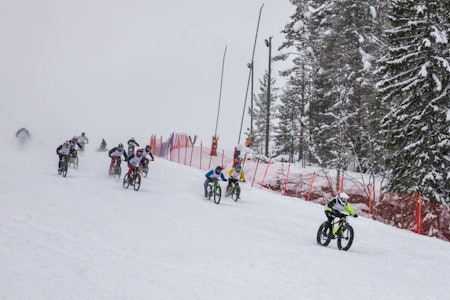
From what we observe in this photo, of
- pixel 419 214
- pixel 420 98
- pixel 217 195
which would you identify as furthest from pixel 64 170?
pixel 420 98

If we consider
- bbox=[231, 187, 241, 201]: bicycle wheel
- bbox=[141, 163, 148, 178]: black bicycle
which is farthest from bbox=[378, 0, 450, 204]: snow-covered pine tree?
bbox=[141, 163, 148, 178]: black bicycle

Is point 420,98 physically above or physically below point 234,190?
above

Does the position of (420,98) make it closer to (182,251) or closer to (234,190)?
(234,190)

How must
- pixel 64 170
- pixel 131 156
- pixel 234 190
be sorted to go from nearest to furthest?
pixel 131 156, pixel 234 190, pixel 64 170

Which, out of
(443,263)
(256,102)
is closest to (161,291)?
(443,263)

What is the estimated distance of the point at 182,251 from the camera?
11125mm

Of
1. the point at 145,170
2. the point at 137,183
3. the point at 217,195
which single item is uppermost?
the point at 145,170

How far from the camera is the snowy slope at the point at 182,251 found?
8.23m

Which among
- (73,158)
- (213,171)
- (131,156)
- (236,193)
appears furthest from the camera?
(73,158)

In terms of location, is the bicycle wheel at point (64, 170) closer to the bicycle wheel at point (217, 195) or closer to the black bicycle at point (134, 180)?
the black bicycle at point (134, 180)

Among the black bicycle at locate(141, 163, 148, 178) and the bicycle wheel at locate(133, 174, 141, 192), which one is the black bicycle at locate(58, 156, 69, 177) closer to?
the bicycle wheel at locate(133, 174, 141, 192)

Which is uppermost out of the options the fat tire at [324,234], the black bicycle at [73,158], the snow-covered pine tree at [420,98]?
the snow-covered pine tree at [420,98]

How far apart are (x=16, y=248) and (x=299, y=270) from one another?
19.4ft

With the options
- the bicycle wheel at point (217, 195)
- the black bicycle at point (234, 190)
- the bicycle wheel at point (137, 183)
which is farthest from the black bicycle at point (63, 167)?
the black bicycle at point (234, 190)
